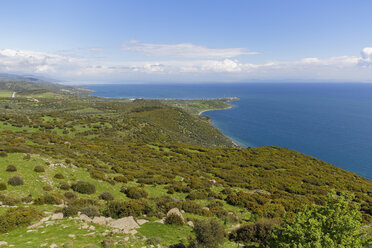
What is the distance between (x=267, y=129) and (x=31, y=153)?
448 feet

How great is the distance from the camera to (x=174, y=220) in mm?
12039

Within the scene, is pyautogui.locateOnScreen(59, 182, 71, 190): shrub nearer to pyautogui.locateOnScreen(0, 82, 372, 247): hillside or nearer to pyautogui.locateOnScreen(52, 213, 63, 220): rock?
pyautogui.locateOnScreen(0, 82, 372, 247): hillside

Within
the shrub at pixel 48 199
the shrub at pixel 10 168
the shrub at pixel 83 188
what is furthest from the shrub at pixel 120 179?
Answer: the shrub at pixel 10 168

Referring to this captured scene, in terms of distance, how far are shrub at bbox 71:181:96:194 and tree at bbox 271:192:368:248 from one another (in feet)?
48.7

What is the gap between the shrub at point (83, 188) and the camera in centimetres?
1628

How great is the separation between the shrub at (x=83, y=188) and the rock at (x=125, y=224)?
6.43 metres

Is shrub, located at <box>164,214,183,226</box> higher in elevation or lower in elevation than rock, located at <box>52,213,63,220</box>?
lower

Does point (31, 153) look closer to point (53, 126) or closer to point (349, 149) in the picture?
point (53, 126)

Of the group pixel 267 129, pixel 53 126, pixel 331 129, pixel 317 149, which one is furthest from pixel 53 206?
pixel 331 129

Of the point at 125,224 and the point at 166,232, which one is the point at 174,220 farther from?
the point at 125,224

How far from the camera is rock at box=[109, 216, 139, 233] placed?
10.6m

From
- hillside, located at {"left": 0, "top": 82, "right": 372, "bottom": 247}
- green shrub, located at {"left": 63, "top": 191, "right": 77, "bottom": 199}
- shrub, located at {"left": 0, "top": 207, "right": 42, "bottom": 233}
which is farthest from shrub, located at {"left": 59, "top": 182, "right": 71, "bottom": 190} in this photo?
shrub, located at {"left": 0, "top": 207, "right": 42, "bottom": 233}

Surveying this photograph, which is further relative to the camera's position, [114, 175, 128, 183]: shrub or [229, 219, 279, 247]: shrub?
[114, 175, 128, 183]: shrub

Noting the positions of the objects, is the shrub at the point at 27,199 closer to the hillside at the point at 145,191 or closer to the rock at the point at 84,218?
the hillside at the point at 145,191
